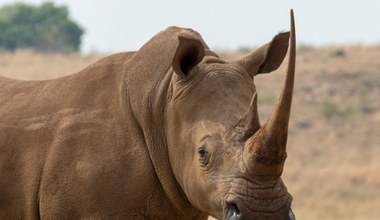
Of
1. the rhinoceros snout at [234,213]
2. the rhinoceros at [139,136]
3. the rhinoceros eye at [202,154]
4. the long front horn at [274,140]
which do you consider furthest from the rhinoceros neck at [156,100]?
the long front horn at [274,140]

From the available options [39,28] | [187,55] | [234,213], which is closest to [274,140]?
[234,213]

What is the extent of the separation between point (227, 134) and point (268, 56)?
1.03 meters

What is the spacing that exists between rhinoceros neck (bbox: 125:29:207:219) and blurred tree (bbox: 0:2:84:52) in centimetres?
5256

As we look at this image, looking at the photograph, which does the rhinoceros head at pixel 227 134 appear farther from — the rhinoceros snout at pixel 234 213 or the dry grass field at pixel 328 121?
the dry grass field at pixel 328 121

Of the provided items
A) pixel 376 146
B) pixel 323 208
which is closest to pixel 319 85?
pixel 376 146

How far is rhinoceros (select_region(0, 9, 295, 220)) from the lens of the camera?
8.34 m

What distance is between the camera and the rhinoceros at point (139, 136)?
27.3ft

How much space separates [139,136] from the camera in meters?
8.80

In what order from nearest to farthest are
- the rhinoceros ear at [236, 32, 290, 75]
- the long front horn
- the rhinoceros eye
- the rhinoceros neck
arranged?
the long front horn
the rhinoceros eye
the rhinoceros neck
the rhinoceros ear at [236, 32, 290, 75]

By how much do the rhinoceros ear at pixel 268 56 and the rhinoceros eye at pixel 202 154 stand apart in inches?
31.7

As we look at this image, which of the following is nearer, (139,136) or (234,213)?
(234,213)

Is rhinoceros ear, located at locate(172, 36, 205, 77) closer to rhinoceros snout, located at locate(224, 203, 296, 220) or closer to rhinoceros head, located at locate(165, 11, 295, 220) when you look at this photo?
rhinoceros head, located at locate(165, 11, 295, 220)

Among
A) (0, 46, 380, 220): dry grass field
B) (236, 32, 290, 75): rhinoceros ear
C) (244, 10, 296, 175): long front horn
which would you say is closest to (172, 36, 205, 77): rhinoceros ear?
(236, 32, 290, 75): rhinoceros ear

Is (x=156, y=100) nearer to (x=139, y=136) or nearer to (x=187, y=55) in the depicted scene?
(x=139, y=136)
